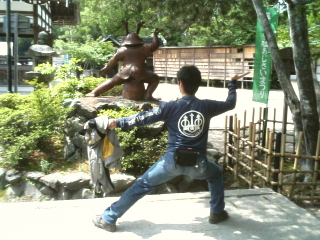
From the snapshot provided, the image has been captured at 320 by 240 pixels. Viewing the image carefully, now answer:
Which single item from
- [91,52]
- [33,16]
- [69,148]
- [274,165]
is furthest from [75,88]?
[91,52]

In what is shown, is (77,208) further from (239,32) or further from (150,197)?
(239,32)

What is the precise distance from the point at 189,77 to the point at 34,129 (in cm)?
425

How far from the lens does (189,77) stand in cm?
360

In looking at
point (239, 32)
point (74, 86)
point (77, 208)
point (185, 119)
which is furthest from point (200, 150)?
point (239, 32)

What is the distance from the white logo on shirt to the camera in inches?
141

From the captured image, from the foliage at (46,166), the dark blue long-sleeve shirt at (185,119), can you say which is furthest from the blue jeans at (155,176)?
the foliage at (46,166)

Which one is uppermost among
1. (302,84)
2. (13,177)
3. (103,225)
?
(302,84)

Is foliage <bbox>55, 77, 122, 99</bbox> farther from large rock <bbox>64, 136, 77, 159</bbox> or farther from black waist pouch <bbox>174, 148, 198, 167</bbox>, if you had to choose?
black waist pouch <bbox>174, 148, 198, 167</bbox>

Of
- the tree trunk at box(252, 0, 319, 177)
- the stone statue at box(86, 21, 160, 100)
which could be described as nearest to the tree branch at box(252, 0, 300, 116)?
the tree trunk at box(252, 0, 319, 177)

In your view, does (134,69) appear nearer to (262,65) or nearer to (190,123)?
(262,65)

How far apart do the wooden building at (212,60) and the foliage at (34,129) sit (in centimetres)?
1566

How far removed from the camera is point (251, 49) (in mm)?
21844

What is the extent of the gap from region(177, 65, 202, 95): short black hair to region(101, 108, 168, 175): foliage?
2542 millimetres

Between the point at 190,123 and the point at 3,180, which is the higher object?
the point at 190,123
